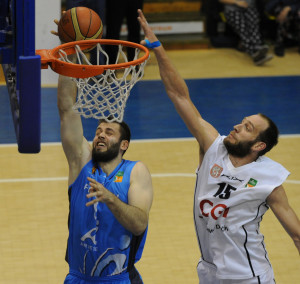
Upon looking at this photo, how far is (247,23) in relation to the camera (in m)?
Answer: 13.9

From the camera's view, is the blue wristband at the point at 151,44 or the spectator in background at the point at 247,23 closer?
the blue wristband at the point at 151,44

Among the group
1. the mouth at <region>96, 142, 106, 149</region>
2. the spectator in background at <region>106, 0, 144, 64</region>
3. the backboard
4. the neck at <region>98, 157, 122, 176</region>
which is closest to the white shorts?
the neck at <region>98, 157, 122, 176</region>

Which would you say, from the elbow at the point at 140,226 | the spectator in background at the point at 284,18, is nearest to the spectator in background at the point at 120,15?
the spectator in background at the point at 284,18

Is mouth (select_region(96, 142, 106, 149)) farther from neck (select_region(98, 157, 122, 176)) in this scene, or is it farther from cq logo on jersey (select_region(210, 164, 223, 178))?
cq logo on jersey (select_region(210, 164, 223, 178))

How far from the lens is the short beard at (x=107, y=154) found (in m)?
5.35

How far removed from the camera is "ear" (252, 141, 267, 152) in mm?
5297

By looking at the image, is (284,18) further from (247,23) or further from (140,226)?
(140,226)

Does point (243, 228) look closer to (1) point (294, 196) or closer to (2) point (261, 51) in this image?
(1) point (294, 196)

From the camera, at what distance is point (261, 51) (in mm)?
13398

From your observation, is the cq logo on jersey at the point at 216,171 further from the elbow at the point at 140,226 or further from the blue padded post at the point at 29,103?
the blue padded post at the point at 29,103

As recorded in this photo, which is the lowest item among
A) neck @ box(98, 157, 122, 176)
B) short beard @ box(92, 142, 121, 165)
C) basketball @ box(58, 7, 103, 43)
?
neck @ box(98, 157, 122, 176)

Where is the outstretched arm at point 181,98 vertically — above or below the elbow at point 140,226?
above

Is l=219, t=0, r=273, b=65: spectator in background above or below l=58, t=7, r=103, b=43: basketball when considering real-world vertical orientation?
below

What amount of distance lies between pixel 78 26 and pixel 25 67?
126 centimetres
